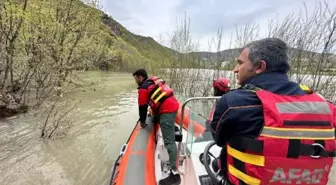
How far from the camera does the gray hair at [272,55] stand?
48.5 inches

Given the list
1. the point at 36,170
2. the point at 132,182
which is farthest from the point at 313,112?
the point at 36,170

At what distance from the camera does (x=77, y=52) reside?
36.1 ft

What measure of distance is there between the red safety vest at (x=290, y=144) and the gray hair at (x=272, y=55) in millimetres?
162

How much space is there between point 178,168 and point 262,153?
1459mm

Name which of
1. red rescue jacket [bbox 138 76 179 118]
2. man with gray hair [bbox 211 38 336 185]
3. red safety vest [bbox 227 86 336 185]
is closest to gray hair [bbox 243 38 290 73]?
man with gray hair [bbox 211 38 336 185]

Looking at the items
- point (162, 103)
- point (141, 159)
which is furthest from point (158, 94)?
point (141, 159)

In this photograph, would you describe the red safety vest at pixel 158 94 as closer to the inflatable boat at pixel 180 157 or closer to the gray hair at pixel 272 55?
the inflatable boat at pixel 180 157

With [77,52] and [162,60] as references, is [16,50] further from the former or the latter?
[162,60]

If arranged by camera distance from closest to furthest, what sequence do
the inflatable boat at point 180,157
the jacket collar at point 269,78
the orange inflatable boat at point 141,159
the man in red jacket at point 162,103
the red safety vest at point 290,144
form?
the red safety vest at point 290,144
the jacket collar at point 269,78
the inflatable boat at point 180,157
the orange inflatable boat at point 141,159
the man in red jacket at point 162,103

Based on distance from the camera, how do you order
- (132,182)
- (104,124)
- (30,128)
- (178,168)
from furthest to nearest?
(104,124) < (30,128) < (132,182) < (178,168)

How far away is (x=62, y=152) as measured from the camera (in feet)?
16.1

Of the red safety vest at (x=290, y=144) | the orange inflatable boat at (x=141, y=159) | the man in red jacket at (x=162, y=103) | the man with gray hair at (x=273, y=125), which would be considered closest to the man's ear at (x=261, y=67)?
the man with gray hair at (x=273, y=125)

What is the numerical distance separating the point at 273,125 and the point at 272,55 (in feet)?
1.20

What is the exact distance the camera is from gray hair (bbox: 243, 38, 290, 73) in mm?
1232
